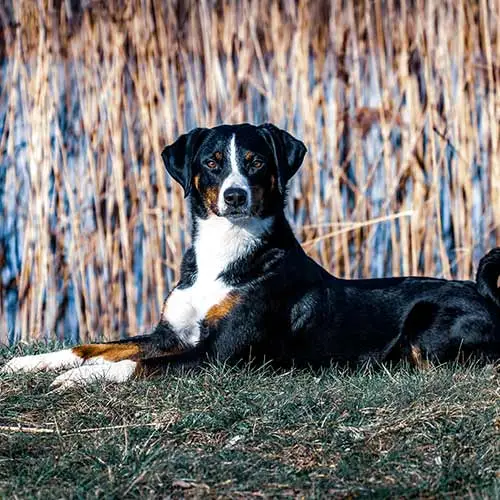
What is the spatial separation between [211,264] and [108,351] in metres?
0.54

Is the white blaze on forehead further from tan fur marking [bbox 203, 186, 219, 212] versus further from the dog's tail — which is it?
the dog's tail

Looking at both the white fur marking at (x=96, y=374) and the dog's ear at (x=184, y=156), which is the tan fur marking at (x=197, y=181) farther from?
the white fur marking at (x=96, y=374)

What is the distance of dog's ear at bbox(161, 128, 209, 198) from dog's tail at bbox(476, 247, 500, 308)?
1.30 metres

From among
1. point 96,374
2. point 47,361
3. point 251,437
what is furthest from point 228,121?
point 251,437

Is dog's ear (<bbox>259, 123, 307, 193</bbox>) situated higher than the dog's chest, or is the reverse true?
dog's ear (<bbox>259, 123, 307, 193</bbox>)

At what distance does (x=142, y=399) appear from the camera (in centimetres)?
329

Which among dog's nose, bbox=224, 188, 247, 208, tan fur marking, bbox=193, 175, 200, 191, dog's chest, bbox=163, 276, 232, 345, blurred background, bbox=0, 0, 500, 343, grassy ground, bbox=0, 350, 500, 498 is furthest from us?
blurred background, bbox=0, 0, 500, 343

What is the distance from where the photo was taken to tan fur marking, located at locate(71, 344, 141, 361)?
401 centimetres

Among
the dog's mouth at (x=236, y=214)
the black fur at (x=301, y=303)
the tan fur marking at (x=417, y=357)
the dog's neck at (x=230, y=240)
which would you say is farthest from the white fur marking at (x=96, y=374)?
the tan fur marking at (x=417, y=357)

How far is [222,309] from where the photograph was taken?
3.90 meters

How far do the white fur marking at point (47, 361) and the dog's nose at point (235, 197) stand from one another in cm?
84

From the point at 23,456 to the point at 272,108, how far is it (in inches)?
128

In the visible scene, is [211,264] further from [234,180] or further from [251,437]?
[251,437]

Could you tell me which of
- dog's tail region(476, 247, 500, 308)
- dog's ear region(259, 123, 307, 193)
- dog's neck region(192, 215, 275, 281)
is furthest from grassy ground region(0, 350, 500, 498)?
dog's ear region(259, 123, 307, 193)
